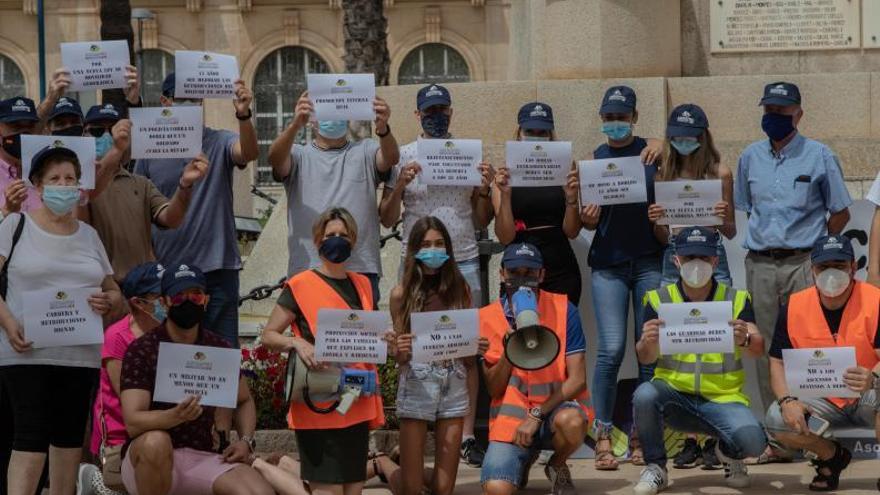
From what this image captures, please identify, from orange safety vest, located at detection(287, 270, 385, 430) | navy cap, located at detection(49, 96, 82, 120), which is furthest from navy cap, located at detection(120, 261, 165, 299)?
navy cap, located at detection(49, 96, 82, 120)

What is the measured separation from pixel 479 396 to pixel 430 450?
1.53 ft

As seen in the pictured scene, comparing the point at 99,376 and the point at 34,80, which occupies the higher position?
the point at 34,80

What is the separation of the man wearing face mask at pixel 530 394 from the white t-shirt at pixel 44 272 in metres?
2.18

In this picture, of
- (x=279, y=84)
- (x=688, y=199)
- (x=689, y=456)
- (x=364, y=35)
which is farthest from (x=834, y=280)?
(x=279, y=84)

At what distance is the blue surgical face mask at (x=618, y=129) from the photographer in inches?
429

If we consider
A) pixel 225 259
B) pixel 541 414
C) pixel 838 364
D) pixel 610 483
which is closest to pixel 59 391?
pixel 225 259

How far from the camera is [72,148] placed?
9.69 meters

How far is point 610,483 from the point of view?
1055cm

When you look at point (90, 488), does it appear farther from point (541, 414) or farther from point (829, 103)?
point (829, 103)

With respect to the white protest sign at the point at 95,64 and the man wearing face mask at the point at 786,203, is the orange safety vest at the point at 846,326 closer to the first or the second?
the man wearing face mask at the point at 786,203

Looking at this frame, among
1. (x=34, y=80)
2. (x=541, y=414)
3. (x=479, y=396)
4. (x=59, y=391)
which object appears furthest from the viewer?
(x=34, y=80)

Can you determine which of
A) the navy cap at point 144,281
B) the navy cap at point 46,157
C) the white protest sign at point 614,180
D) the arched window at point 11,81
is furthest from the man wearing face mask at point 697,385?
the arched window at point 11,81

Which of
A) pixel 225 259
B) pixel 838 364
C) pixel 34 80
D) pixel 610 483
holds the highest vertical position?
pixel 34 80

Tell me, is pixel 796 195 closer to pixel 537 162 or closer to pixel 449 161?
pixel 537 162
